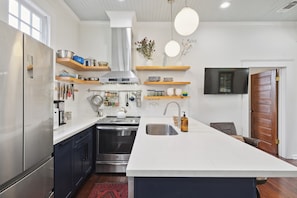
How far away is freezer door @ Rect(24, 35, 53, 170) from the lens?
1382 mm

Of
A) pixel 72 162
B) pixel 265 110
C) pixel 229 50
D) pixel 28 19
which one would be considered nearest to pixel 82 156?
pixel 72 162

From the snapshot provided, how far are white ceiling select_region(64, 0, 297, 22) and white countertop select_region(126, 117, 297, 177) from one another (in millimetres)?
2689

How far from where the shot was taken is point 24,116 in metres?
1.35

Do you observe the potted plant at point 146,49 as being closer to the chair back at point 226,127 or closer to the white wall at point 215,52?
the white wall at point 215,52

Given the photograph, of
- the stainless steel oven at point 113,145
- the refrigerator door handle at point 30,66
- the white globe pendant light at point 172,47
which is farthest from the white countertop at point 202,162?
the white globe pendant light at point 172,47

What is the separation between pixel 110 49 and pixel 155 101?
4.86ft

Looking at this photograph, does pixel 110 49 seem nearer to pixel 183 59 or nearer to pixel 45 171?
pixel 183 59

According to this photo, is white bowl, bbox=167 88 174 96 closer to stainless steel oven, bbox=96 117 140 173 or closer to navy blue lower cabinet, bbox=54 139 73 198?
stainless steel oven, bbox=96 117 140 173

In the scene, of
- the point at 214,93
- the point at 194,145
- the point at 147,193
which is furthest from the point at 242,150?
the point at 214,93

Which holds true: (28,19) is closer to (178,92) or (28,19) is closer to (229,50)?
(178,92)

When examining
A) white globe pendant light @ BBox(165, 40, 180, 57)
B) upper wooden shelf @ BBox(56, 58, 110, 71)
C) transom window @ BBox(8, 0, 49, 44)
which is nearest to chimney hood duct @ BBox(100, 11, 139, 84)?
upper wooden shelf @ BBox(56, 58, 110, 71)

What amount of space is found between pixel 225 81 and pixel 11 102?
12.5ft

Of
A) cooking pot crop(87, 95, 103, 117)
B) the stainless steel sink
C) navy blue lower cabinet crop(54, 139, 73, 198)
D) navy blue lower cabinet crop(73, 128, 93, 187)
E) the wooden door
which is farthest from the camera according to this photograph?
the wooden door

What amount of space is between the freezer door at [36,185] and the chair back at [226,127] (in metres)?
3.18
